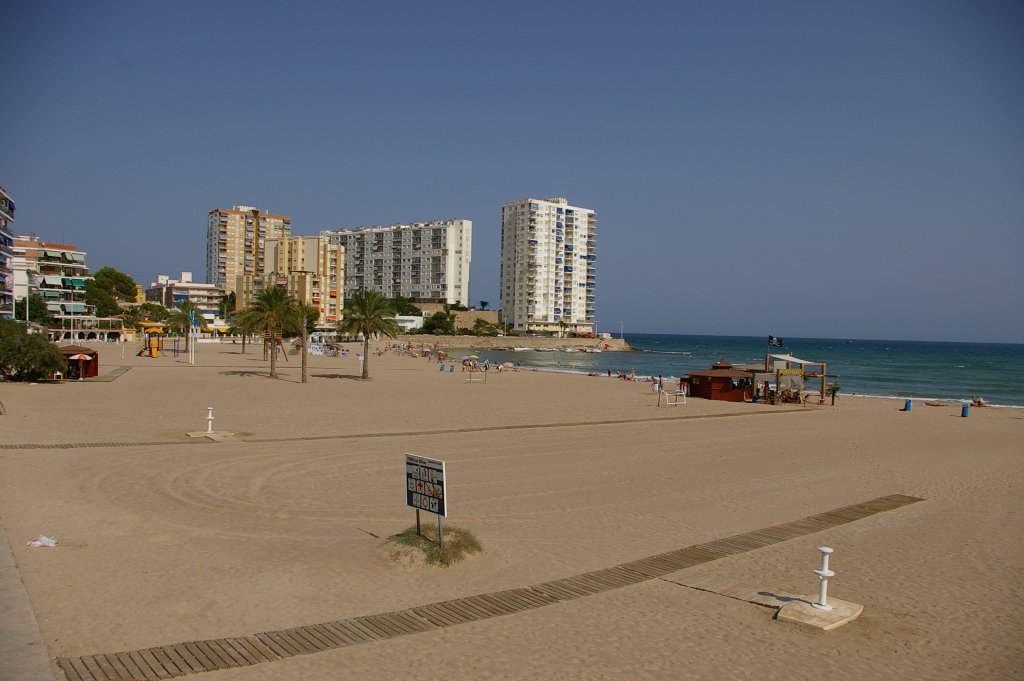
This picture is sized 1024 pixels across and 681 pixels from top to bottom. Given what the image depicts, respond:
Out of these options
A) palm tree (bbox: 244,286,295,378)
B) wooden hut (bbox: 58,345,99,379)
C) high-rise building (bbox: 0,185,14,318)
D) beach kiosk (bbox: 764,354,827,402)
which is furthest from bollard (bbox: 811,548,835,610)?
high-rise building (bbox: 0,185,14,318)

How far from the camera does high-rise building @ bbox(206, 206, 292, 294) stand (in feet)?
520

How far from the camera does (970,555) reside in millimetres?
9992

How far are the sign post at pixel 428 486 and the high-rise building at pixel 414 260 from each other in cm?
15419

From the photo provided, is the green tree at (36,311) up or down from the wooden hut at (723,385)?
up

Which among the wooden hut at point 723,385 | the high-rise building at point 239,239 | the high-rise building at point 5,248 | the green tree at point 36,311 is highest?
the high-rise building at point 239,239

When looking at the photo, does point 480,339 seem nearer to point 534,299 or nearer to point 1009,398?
point 534,299

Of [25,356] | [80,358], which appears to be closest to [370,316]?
[80,358]

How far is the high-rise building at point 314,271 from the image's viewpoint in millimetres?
127188

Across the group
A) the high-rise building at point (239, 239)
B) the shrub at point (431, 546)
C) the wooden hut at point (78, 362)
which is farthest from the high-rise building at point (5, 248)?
the high-rise building at point (239, 239)

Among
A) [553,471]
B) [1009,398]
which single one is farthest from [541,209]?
[553,471]

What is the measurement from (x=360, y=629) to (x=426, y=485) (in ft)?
6.83

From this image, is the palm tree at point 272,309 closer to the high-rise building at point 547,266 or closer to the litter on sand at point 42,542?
the litter on sand at point 42,542

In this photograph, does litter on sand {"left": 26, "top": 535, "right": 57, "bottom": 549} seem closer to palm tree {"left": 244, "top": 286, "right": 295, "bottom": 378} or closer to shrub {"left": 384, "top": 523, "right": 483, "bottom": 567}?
shrub {"left": 384, "top": 523, "right": 483, "bottom": 567}

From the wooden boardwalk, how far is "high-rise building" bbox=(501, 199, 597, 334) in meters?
149
